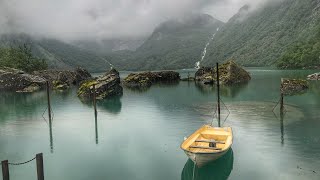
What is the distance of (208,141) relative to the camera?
1264 inches

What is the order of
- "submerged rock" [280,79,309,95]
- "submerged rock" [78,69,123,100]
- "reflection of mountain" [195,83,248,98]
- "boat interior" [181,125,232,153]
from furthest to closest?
"submerged rock" [78,69,123,100] < "reflection of mountain" [195,83,248,98] < "submerged rock" [280,79,309,95] < "boat interior" [181,125,232,153]

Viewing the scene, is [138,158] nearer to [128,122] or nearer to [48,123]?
[128,122]

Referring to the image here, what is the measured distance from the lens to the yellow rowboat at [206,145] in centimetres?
2775

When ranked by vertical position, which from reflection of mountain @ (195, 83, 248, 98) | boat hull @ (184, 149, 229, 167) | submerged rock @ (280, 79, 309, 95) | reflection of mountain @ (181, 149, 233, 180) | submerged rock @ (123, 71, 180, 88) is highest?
submerged rock @ (123, 71, 180, 88)

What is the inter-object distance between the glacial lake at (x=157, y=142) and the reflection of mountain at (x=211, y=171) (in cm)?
8

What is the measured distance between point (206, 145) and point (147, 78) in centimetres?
12474

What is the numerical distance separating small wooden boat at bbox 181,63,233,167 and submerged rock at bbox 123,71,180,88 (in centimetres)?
10751

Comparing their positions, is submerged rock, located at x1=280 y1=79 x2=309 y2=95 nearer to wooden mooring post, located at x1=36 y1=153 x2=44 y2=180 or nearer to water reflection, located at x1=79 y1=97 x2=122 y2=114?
water reflection, located at x1=79 y1=97 x2=122 y2=114

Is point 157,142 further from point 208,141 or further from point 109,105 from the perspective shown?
point 109,105

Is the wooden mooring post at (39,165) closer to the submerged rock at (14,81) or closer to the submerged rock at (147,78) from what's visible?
the submerged rock at (14,81)

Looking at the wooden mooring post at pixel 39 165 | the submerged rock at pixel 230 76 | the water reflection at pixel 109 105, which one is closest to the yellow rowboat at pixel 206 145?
the wooden mooring post at pixel 39 165

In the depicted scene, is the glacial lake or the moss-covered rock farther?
the moss-covered rock

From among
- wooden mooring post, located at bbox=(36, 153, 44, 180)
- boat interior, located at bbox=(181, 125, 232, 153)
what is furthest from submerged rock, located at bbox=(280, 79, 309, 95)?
wooden mooring post, located at bbox=(36, 153, 44, 180)

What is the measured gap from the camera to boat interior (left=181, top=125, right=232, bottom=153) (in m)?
29.8
